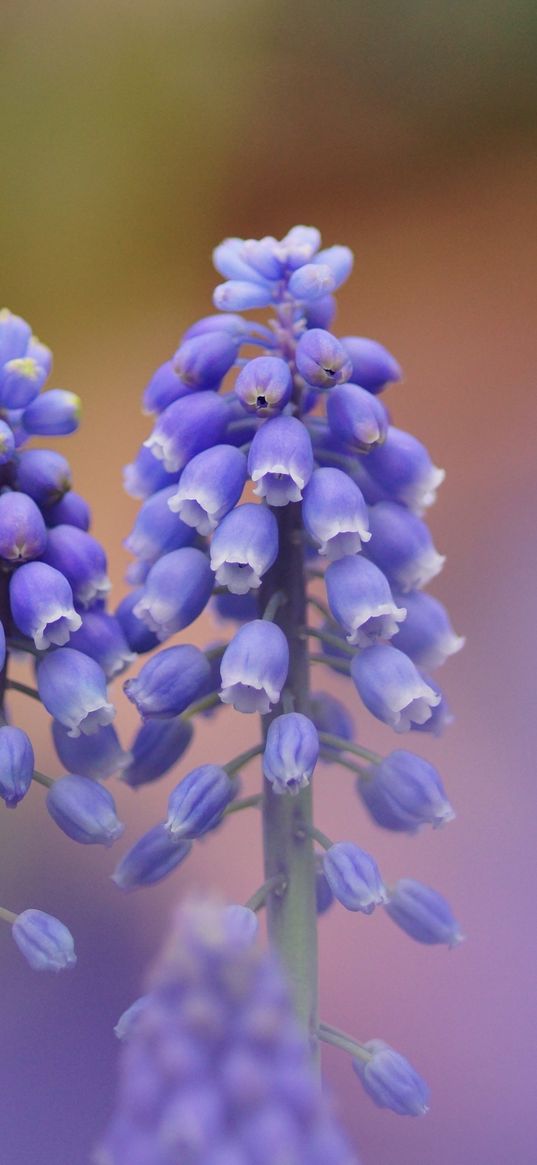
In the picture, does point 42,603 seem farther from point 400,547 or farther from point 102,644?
point 400,547

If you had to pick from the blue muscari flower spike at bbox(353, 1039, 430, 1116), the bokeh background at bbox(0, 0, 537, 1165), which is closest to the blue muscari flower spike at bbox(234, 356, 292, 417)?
the blue muscari flower spike at bbox(353, 1039, 430, 1116)

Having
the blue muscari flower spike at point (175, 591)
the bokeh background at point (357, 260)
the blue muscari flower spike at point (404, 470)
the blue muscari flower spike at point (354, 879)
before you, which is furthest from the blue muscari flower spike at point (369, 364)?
the bokeh background at point (357, 260)

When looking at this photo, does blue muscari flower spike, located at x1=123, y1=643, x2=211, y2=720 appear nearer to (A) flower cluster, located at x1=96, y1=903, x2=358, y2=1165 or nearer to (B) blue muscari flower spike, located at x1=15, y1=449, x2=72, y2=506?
(B) blue muscari flower spike, located at x1=15, y1=449, x2=72, y2=506

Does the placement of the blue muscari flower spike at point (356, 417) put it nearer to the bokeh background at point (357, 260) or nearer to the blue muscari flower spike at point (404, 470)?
the blue muscari flower spike at point (404, 470)

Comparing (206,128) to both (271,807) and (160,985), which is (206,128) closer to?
(271,807)

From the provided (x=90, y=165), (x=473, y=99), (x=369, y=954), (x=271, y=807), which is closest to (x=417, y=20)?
(x=473, y=99)
